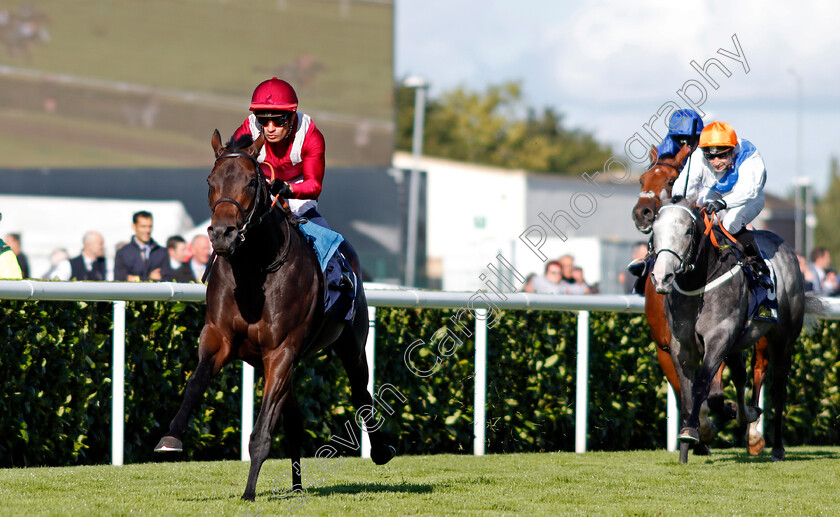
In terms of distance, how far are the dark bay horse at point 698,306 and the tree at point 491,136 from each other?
60679 millimetres

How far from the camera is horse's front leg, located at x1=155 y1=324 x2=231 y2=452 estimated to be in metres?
5.19

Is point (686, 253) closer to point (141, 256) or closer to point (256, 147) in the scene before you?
point (256, 147)

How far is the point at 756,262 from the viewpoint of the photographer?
780 centimetres

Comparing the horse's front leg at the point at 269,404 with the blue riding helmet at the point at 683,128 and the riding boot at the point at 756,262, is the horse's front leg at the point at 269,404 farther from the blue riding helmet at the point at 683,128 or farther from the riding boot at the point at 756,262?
the riding boot at the point at 756,262

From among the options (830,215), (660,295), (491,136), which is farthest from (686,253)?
(830,215)

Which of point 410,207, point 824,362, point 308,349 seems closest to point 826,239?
point 410,207

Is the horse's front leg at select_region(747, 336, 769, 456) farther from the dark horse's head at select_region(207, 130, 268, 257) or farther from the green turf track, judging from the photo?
the dark horse's head at select_region(207, 130, 268, 257)

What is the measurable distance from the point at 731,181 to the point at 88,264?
6.38m

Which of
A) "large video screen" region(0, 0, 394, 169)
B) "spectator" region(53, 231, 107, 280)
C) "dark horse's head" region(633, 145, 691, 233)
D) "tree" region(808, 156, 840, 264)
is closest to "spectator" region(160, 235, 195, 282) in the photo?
"spectator" region(53, 231, 107, 280)

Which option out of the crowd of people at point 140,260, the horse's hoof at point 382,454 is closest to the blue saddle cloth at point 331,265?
the horse's hoof at point 382,454

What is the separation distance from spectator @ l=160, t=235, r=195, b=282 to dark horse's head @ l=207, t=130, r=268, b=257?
4.21m

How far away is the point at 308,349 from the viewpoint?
594 centimetres

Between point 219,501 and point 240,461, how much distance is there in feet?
6.27

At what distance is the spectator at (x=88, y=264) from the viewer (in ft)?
35.6
